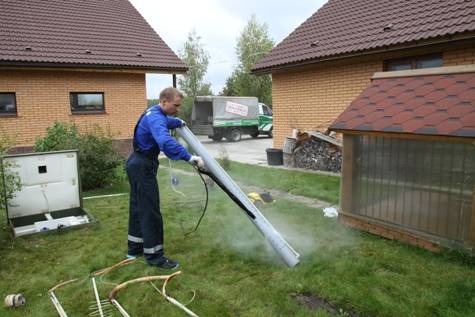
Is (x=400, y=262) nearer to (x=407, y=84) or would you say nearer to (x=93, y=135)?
(x=407, y=84)

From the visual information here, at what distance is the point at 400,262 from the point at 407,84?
2.26 meters

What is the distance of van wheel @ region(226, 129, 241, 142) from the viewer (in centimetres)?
2086

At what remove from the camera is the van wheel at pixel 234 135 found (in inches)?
821

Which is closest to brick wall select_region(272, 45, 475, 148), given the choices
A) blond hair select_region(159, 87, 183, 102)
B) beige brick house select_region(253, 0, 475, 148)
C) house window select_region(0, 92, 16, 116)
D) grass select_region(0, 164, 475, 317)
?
beige brick house select_region(253, 0, 475, 148)

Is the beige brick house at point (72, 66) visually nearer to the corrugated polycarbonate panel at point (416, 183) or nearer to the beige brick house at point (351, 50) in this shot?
the beige brick house at point (351, 50)

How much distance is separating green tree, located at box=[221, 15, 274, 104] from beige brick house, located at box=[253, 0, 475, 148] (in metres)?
18.0

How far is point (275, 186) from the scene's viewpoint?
7930 millimetres

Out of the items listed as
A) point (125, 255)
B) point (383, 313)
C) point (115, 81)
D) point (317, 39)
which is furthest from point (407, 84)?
point (115, 81)

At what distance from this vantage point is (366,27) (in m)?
9.09

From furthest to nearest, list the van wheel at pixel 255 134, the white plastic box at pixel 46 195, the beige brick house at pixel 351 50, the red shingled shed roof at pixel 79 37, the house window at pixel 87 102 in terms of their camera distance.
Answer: the van wheel at pixel 255 134 → the house window at pixel 87 102 → the red shingled shed roof at pixel 79 37 → the beige brick house at pixel 351 50 → the white plastic box at pixel 46 195

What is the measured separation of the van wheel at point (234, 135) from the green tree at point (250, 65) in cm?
899

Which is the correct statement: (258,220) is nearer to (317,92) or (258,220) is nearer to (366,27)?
(317,92)

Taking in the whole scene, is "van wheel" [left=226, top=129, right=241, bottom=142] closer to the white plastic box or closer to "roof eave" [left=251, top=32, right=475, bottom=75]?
"roof eave" [left=251, top=32, right=475, bottom=75]

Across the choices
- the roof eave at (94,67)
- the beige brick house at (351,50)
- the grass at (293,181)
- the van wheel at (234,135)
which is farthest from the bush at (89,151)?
the van wheel at (234,135)
